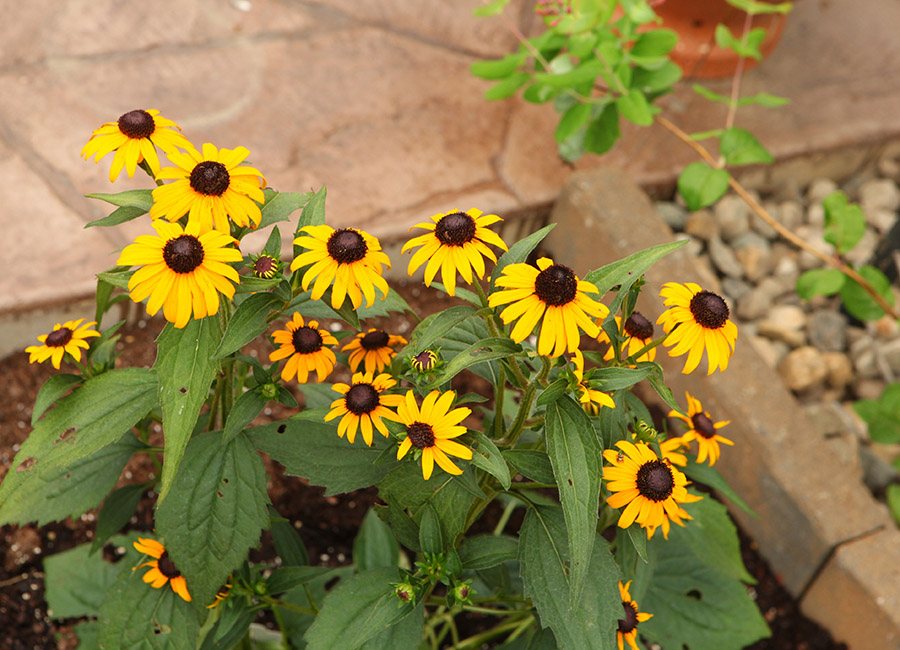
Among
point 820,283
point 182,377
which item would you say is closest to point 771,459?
point 820,283

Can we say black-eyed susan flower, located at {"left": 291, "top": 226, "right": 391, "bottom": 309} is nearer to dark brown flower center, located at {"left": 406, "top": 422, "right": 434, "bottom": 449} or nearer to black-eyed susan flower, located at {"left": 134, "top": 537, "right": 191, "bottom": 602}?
dark brown flower center, located at {"left": 406, "top": 422, "right": 434, "bottom": 449}

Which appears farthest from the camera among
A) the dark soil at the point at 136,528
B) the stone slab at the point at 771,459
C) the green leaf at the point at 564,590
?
the stone slab at the point at 771,459

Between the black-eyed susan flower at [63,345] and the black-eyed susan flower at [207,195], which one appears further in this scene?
the black-eyed susan flower at [63,345]

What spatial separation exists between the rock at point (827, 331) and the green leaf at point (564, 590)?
191 cm

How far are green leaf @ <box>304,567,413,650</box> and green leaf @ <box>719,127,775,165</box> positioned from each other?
1602 millimetres

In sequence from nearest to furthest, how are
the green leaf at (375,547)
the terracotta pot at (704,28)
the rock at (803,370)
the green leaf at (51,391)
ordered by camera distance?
1. the green leaf at (51,391)
2. the green leaf at (375,547)
3. the rock at (803,370)
4. the terracotta pot at (704,28)

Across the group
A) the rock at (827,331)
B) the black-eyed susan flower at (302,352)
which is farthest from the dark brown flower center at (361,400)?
the rock at (827,331)

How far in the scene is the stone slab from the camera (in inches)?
89.5

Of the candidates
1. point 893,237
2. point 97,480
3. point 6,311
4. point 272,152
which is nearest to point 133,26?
point 272,152

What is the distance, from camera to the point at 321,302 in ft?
4.89

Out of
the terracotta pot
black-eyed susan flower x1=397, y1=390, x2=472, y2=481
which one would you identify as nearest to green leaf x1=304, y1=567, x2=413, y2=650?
black-eyed susan flower x1=397, y1=390, x2=472, y2=481

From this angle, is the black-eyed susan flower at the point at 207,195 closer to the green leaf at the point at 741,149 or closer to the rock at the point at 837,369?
the green leaf at the point at 741,149

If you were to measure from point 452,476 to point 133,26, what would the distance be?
104 inches

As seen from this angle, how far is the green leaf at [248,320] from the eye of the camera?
1254 millimetres
